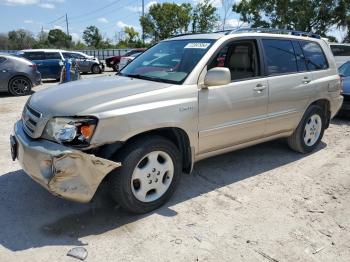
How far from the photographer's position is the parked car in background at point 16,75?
452 inches

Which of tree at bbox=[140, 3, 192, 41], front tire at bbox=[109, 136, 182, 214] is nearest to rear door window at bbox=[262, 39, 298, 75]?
front tire at bbox=[109, 136, 182, 214]

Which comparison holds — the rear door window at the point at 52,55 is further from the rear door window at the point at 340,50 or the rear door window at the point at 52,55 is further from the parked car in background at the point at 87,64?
the rear door window at the point at 340,50

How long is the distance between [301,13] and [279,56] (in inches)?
1013

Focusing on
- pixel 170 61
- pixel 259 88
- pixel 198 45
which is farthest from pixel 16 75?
pixel 259 88

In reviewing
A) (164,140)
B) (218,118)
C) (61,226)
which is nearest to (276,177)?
(218,118)

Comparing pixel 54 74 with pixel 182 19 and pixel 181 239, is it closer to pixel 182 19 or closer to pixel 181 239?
pixel 181 239

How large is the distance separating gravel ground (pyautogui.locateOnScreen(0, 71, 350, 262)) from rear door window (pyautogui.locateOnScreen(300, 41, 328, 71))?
1.58m

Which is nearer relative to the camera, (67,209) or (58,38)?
(67,209)

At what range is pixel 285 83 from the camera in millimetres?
4883

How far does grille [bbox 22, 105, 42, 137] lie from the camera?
11.2 feet

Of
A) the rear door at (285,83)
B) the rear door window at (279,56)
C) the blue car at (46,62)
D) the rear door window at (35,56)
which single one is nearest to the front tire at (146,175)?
the rear door at (285,83)

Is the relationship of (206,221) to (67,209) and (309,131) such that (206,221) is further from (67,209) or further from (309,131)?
(309,131)

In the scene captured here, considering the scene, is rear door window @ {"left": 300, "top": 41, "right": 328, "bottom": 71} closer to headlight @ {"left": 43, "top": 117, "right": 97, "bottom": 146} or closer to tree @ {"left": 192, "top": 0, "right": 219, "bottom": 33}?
headlight @ {"left": 43, "top": 117, "right": 97, "bottom": 146}

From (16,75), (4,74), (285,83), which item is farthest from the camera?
(16,75)
